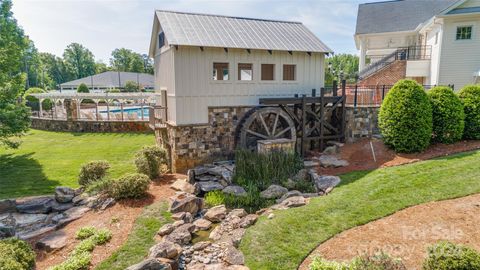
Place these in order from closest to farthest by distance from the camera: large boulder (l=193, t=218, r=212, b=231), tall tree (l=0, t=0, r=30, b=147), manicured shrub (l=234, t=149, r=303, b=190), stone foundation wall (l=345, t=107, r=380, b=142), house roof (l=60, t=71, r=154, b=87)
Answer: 1. large boulder (l=193, t=218, r=212, b=231)
2. manicured shrub (l=234, t=149, r=303, b=190)
3. stone foundation wall (l=345, t=107, r=380, b=142)
4. tall tree (l=0, t=0, r=30, b=147)
5. house roof (l=60, t=71, r=154, b=87)

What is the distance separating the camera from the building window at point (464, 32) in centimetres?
1522

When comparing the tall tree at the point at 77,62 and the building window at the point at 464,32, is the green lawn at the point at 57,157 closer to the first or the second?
the building window at the point at 464,32

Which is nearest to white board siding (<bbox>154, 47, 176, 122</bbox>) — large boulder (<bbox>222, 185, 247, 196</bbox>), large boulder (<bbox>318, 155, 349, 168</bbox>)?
large boulder (<bbox>222, 185, 247, 196</bbox>)

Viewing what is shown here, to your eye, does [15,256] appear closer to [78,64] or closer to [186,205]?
[186,205]

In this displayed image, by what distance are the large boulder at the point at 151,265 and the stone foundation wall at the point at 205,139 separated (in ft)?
18.4

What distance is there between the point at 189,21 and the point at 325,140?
6879mm

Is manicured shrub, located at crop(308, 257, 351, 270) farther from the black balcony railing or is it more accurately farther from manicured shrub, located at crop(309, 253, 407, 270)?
the black balcony railing

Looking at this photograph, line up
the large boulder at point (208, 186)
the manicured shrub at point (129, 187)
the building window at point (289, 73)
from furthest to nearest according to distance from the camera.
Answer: the building window at point (289, 73), the large boulder at point (208, 186), the manicured shrub at point (129, 187)

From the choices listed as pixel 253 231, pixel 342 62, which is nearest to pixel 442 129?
pixel 253 231

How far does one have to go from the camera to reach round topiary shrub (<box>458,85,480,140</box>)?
9766 mm

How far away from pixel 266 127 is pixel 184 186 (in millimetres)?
3940

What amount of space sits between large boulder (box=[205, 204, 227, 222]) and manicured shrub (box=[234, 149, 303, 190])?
5.16ft

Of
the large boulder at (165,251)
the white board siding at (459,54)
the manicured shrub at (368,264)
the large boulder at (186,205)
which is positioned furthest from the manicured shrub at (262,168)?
the white board siding at (459,54)

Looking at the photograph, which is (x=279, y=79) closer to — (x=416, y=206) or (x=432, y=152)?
(x=432, y=152)
